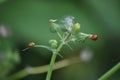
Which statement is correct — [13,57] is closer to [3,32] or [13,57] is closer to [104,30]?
[3,32]

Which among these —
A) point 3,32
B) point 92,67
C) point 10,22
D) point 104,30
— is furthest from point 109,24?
point 3,32

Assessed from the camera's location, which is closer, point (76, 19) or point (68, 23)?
point (68, 23)

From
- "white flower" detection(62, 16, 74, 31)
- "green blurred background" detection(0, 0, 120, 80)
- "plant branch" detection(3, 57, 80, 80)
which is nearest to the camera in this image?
"white flower" detection(62, 16, 74, 31)

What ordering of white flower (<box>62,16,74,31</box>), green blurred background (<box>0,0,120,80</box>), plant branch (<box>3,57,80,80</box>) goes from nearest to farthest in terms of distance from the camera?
white flower (<box>62,16,74,31</box>) → plant branch (<box>3,57,80,80</box>) → green blurred background (<box>0,0,120,80</box>)

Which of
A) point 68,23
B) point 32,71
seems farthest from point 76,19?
point 68,23

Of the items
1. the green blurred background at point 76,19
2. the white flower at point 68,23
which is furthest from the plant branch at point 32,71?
the white flower at point 68,23

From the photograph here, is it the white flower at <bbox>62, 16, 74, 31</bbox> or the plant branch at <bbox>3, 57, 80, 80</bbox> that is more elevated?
the white flower at <bbox>62, 16, 74, 31</bbox>

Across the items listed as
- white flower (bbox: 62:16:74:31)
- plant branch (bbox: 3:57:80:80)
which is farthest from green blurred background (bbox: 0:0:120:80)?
white flower (bbox: 62:16:74:31)

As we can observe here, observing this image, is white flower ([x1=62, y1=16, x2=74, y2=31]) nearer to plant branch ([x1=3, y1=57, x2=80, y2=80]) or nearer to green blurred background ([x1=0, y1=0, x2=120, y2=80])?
plant branch ([x1=3, y1=57, x2=80, y2=80])

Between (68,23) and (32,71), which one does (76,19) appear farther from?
(68,23)
